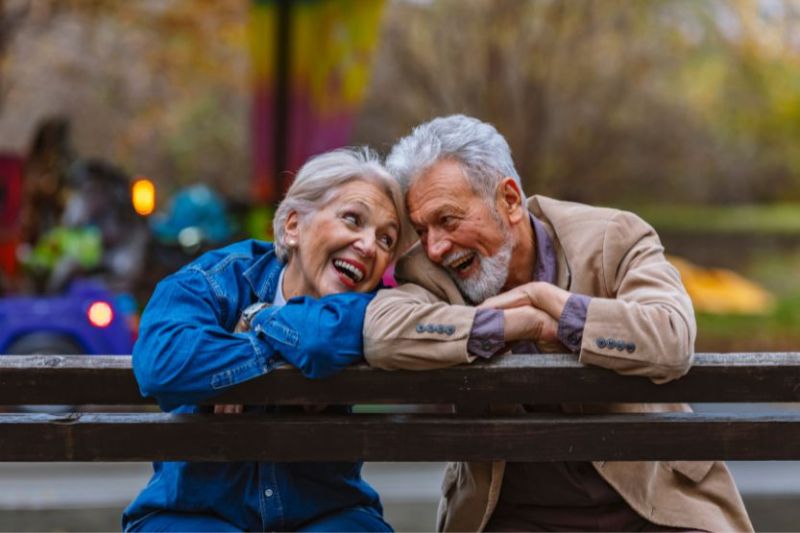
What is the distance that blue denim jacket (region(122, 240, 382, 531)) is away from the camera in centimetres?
279

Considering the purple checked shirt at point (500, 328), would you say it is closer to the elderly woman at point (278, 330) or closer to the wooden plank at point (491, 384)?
the wooden plank at point (491, 384)

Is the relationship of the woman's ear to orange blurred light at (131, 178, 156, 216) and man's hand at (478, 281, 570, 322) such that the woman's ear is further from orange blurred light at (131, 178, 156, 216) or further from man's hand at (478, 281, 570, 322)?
orange blurred light at (131, 178, 156, 216)

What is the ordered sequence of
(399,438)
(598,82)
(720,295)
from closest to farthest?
(399,438)
(720,295)
(598,82)

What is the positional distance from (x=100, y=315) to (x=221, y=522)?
5748 millimetres

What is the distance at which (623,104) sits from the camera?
61.4 feet

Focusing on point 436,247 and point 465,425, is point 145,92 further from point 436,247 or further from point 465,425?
point 465,425

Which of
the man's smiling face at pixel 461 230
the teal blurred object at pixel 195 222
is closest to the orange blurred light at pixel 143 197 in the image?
the teal blurred object at pixel 195 222

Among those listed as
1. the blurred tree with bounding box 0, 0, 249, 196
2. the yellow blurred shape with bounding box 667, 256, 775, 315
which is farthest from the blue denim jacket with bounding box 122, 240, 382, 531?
the blurred tree with bounding box 0, 0, 249, 196

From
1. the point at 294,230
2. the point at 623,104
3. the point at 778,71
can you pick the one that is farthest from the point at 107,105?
the point at 294,230

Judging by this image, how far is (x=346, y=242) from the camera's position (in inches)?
125

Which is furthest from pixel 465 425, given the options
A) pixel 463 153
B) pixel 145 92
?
pixel 145 92

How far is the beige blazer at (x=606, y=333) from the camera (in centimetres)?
278

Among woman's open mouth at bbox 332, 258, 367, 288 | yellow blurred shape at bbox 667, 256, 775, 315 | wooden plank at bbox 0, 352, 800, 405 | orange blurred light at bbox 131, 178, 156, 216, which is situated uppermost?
woman's open mouth at bbox 332, 258, 367, 288

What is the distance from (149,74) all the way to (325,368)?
20.6m
